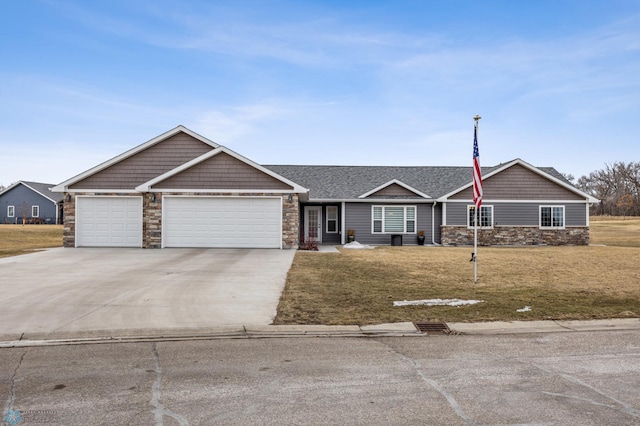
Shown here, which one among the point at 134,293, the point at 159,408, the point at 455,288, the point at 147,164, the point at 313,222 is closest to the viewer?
the point at 159,408

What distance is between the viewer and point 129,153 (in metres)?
21.9

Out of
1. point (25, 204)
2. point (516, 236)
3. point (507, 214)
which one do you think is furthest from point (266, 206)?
point (25, 204)

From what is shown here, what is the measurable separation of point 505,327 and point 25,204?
55.0 m

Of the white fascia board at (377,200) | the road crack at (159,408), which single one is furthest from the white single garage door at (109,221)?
the road crack at (159,408)

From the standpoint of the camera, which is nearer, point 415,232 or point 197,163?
point 197,163

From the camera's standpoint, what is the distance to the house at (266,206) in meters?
20.9

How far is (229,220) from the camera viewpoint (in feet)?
69.0

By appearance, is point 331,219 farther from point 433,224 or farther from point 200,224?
point 200,224

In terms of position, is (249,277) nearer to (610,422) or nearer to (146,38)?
(610,422)

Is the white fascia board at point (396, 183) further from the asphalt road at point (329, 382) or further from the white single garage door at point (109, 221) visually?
the asphalt road at point (329, 382)

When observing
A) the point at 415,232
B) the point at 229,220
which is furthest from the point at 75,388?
the point at 415,232

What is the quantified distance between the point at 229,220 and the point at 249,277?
9280mm

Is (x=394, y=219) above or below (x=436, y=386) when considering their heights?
above

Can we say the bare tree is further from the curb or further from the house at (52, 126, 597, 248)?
the curb
